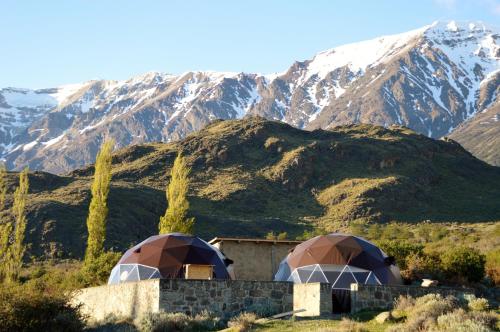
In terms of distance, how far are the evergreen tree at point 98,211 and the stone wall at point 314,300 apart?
2778 centimetres

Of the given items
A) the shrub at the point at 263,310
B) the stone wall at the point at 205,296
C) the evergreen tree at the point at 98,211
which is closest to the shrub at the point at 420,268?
the stone wall at the point at 205,296

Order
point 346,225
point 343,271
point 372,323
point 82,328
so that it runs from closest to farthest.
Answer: point 372,323 < point 82,328 < point 343,271 < point 346,225

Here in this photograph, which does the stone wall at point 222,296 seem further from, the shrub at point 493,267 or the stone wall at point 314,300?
the shrub at point 493,267

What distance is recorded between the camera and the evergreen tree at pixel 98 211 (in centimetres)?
5734

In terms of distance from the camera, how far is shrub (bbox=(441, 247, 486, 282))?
3997 cm

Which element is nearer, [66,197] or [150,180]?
[66,197]

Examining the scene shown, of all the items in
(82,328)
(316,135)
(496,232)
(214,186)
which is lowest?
(82,328)

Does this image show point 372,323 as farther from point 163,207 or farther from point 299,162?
point 299,162

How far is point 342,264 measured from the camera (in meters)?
36.5

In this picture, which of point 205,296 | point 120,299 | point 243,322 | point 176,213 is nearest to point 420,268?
point 205,296

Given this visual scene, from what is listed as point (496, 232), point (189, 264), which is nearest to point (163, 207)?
point (496, 232)

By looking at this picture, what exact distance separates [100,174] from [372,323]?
3938 centimetres

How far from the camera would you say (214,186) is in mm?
110750

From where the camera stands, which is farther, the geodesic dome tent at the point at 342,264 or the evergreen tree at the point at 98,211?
the evergreen tree at the point at 98,211
